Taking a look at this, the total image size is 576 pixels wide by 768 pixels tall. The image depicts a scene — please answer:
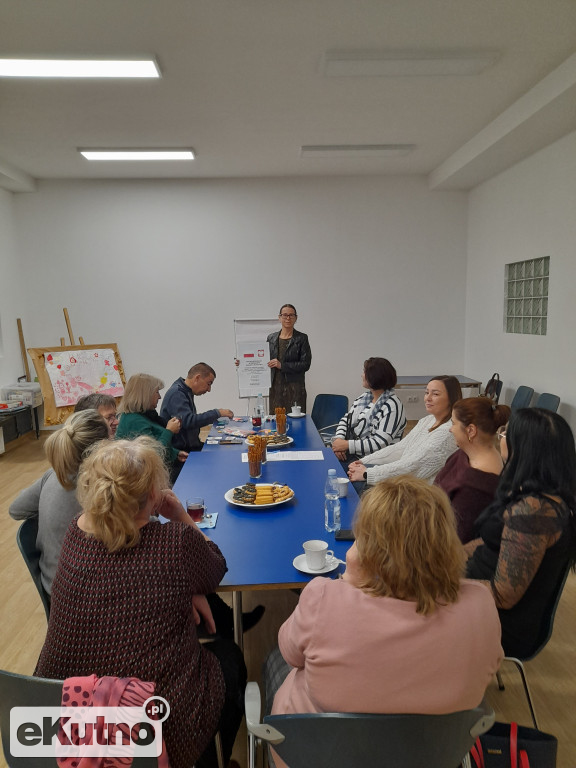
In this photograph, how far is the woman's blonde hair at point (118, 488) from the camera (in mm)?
1381

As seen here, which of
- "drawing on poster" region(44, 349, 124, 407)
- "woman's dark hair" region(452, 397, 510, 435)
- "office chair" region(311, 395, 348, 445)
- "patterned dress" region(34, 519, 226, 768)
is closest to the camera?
"patterned dress" region(34, 519, 226, 768)

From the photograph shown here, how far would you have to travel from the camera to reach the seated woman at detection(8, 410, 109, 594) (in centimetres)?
196

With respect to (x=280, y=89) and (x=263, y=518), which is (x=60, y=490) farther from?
(x=280, y=89)

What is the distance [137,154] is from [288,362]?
9.26 feet

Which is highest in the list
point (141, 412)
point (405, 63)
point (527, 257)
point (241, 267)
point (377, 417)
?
point (405, 63)

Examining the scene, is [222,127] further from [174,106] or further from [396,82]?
[396,82]

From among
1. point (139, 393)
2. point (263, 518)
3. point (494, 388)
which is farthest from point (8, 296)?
point (494, 388)

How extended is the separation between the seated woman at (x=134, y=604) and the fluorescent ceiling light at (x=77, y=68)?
3230 millimetres

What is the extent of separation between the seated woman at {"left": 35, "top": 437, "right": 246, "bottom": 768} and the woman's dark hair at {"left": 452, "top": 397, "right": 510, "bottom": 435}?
126 centimetres

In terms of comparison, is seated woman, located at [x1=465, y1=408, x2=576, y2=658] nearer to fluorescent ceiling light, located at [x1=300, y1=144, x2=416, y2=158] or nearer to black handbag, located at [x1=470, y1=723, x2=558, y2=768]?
black handbag, located at [x1=470, y1=723, x2=558, y2=768]

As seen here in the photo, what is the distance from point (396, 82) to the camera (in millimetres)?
3969

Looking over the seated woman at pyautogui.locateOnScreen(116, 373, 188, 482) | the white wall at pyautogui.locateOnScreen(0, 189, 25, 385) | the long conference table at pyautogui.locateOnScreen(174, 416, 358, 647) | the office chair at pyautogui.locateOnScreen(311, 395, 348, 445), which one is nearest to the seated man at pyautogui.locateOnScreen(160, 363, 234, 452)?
the seated woman at pyautogui.locateOnScreen(116, 373, 188, 482)

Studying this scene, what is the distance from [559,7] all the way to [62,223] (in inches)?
236

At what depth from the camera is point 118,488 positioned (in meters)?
1.44
